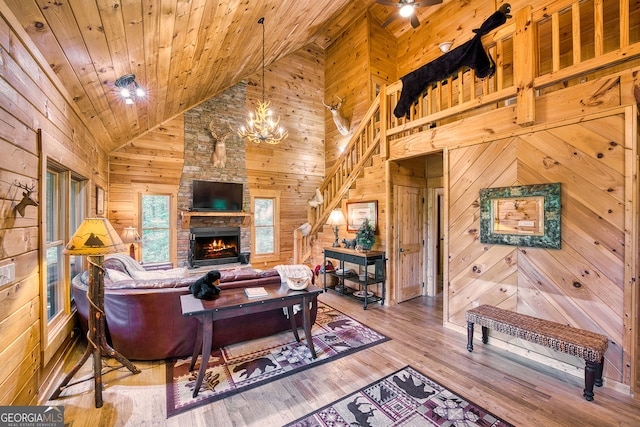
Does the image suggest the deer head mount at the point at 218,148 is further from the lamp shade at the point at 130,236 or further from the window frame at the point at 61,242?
the window frame at the point at 61,242

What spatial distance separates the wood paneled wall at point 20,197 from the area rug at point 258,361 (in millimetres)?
998

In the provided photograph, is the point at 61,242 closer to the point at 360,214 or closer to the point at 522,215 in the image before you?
the point at 360,214

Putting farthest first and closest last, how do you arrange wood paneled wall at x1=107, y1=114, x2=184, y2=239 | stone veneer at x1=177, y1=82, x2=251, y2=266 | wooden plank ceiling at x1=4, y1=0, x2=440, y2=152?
1. stone veneer at x1=177, y1=82, x2=251, y2=266
2. wood paneled wall at x1=107, y1=114, x2=184, y2=239
3. wooden plank ceiling at x1=4, y1=0, x2=440, y2=152

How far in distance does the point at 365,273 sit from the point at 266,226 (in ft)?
11.2

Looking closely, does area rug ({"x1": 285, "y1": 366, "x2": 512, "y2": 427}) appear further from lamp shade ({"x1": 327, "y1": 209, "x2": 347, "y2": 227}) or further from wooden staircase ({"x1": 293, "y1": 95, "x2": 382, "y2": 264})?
wooden staircase ({"x1": 293, "y1": 95, "x2": 382, "y2": 264})

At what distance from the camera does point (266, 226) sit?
7.09 meters

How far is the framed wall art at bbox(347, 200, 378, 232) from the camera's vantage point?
488 centimetres

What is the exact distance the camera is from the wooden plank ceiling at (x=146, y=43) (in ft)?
5.66

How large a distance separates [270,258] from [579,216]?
19.3ft

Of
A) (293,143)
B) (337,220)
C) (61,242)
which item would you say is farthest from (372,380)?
(293,143)

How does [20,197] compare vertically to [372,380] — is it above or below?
above

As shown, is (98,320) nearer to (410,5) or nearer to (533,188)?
(533,188)

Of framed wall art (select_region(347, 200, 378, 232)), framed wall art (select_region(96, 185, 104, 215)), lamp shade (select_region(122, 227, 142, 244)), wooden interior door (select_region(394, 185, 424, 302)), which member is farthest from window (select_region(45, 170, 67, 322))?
wooden interior door (select_region(394, 185, 424, 302))

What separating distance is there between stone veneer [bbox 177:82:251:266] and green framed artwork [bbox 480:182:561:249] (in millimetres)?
5090
